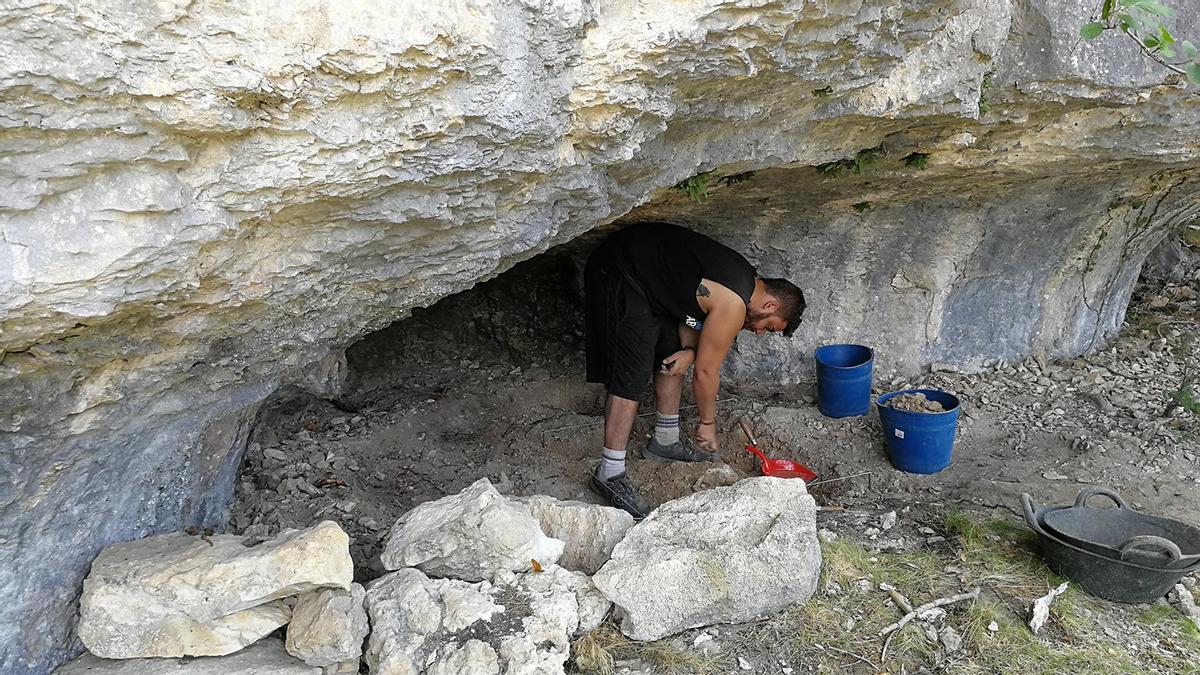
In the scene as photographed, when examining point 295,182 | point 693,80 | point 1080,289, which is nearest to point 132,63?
point 295,182

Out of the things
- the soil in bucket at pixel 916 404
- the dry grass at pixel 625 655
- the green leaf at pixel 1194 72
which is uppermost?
the green leaf at pixel 1194 72

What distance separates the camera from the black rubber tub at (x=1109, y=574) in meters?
2.78

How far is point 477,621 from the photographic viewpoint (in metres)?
2.46

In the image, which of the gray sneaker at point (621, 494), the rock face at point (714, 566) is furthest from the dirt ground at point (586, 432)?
the rock face at point (714, 566)

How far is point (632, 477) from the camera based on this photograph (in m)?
4.30

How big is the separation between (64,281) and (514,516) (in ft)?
4.97

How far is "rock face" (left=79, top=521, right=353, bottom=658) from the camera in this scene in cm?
223

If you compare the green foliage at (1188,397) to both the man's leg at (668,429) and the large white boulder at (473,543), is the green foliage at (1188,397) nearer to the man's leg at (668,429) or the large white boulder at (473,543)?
the man's leg at (668,429)

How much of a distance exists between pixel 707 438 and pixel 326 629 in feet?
8.44

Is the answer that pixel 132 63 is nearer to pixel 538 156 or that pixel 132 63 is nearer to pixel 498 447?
pixel 538 156

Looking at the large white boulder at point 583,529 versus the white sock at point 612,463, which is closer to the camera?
the large white boulder at point 583,529

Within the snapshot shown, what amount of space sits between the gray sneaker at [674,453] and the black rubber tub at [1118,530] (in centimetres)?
172

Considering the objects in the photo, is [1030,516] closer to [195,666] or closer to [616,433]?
[616,433]

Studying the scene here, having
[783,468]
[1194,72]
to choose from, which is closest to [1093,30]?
[1194,72]
